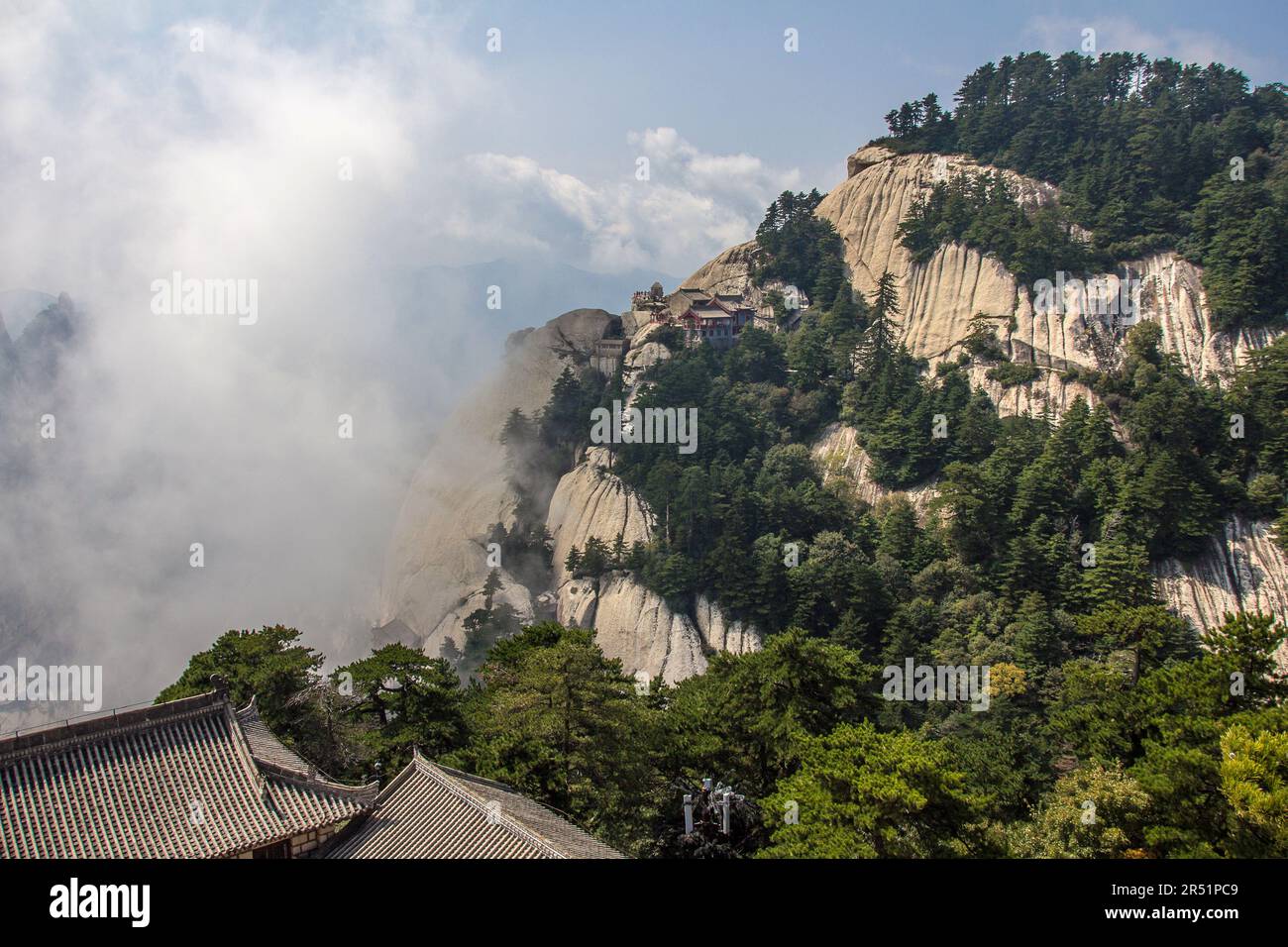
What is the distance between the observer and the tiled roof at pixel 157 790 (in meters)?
13.6

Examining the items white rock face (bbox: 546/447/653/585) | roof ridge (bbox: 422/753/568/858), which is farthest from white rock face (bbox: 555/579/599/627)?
roof ridge (bbox: 422/753/568/858)

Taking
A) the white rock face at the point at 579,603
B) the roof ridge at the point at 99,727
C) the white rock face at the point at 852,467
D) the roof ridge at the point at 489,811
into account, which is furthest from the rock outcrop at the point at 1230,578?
the roof ridge at the point at 99,727

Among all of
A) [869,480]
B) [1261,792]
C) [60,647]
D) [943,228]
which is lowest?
[60,647]

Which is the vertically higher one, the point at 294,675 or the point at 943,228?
the point at 943,228

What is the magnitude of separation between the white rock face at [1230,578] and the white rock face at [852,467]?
12.5 meters

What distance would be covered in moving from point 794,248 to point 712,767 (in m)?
51.5

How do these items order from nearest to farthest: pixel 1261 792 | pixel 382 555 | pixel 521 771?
pixel 1261 792 < pixel 521 771 < pixel 382 555

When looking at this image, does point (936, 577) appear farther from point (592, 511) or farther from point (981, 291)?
point (981, 291)

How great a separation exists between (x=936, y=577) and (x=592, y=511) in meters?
22.4

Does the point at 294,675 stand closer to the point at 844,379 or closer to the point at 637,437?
the point at 637,437

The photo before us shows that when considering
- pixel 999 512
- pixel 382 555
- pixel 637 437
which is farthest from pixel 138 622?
pixel 999 512

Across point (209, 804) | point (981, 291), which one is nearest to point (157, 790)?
point (209, 804)

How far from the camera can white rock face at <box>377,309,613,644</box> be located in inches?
2292

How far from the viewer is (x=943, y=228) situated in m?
62.1
